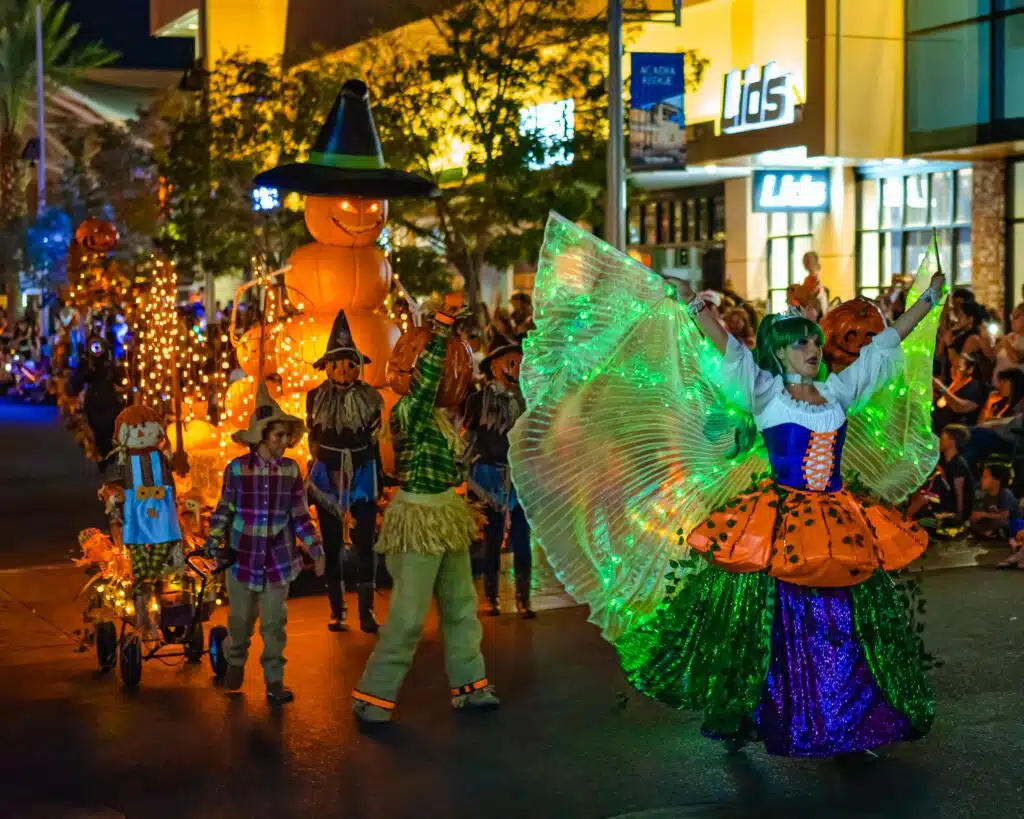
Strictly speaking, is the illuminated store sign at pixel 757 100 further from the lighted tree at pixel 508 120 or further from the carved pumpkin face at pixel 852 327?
the carved pumpkin face at pixel 852 327

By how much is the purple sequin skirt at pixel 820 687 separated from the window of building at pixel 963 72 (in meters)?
15.4

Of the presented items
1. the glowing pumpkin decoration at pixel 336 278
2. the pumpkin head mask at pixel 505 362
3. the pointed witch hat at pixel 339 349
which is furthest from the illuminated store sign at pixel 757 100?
the pointed witch hat at pixel 339 349

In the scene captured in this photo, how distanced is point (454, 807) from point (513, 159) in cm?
1401

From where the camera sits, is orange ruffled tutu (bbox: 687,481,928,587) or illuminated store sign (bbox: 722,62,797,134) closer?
orange ruffled tutu (bbox: 687,481,928,587)

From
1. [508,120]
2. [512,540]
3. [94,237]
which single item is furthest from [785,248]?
[512,540]

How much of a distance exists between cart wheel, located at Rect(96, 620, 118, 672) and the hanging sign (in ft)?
29.8

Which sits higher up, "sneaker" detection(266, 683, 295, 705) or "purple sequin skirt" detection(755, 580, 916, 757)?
"purple sequin skirt" detection(755, 580, 916, 757)

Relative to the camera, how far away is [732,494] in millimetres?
7371

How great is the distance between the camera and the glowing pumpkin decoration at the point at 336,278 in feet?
41.6

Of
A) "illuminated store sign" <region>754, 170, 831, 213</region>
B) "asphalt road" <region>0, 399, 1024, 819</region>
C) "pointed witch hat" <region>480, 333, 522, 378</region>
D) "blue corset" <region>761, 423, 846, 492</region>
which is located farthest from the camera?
"illuminated store sign" <region>754, 170, 831, 213</region>

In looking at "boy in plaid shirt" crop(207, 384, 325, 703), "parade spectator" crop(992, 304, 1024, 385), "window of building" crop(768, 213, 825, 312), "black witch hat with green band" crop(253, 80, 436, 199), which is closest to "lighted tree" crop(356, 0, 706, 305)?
"window of building" crop(768, 213, 825, 312)

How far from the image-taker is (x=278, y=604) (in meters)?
8.27

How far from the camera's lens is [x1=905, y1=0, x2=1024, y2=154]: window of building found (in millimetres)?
21203

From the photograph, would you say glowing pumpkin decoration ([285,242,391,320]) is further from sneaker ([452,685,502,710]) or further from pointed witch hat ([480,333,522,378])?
sneaker ([452,685,502,710])
